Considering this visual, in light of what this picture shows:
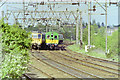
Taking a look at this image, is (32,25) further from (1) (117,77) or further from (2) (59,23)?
(1) (117,77)

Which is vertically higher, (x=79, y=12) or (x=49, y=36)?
(x=79, y=12)

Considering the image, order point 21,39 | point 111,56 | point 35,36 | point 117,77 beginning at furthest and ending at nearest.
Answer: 1. point 35,36
2. point 111,56
3. point 117,77
4. point 21,39

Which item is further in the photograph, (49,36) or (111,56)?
(49,36)

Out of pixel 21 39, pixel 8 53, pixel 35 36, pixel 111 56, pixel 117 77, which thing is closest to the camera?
pixel 8 53

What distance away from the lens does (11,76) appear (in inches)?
267

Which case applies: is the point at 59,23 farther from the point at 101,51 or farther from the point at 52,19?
the point at 101,51

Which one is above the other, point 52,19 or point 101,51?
point 52,19

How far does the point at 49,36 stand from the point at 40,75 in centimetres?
1646

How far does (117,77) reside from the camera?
1234cm

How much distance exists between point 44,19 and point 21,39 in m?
21.0

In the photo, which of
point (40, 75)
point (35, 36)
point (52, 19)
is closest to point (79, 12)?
point (52, 19)

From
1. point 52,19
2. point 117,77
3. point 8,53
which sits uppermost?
point 52,19

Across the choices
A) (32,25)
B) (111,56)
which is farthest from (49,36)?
(111,56)

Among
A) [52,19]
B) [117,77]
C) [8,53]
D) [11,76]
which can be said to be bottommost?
[117,77]
